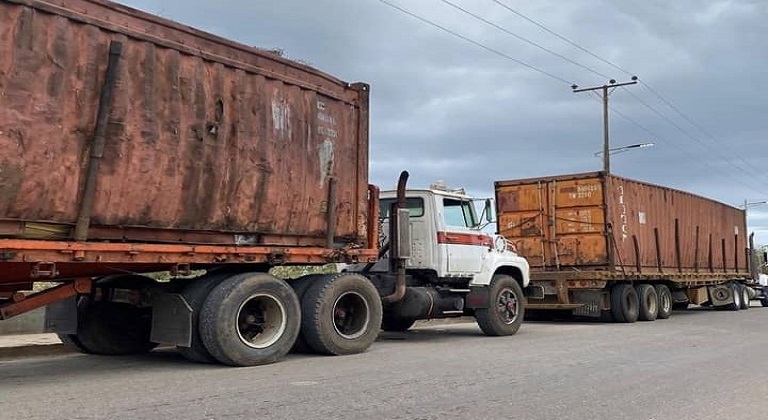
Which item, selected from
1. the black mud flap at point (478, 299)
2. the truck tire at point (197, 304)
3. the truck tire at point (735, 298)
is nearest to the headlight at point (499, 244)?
the black mud flap at point (478, 299)

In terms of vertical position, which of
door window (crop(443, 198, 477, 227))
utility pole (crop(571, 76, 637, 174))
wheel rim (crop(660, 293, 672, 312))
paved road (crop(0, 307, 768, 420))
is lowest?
paved road (crop(0, 307, 768, 420))

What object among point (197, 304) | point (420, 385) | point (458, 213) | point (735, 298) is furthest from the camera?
point (735, 298)

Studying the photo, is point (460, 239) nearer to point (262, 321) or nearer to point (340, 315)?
point (340, 315)

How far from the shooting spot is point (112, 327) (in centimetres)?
896

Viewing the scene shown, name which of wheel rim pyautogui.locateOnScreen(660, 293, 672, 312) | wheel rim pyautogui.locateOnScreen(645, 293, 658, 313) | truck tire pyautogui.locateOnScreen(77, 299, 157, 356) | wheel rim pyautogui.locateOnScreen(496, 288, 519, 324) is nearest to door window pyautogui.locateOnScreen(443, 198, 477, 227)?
wheel rim pyautogui.locateOnScreen(496, 288, 519, 324)

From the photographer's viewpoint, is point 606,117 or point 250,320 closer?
point 250,320

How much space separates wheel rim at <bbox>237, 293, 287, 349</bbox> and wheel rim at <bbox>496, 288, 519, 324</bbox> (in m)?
4.78

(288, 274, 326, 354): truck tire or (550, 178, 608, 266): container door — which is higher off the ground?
(550, 178, 608, 266): container door

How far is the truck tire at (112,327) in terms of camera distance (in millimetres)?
8719

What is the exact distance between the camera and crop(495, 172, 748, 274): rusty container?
610 inches

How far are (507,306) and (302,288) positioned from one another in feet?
14.8

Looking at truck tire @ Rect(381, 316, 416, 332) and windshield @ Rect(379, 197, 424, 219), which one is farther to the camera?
truck tire @ Rect(381, 316, 416, 332)

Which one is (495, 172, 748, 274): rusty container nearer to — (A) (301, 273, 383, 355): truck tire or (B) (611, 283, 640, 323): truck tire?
(B) (611, 283, 640, 323): truck tire

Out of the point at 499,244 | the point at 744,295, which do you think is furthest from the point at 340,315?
the point at 744,295
